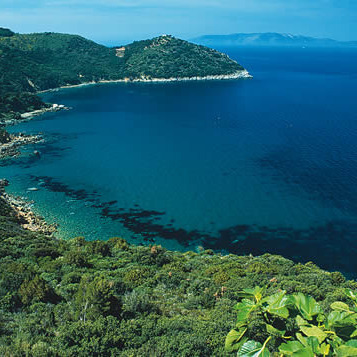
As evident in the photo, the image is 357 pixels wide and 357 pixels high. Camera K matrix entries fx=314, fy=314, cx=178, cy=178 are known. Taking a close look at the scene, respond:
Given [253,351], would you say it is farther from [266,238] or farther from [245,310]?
[266,238]

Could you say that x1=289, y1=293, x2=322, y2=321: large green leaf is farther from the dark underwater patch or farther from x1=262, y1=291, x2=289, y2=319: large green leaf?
the dark underwater patch

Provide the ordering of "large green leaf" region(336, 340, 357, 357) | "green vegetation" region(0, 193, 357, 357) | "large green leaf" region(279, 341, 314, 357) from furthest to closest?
"green vegetation" region(0, 193, 357, 357), "large green leaf" region(279, 341, 314, 357), "large green leaf" region(336, 340, 357, 357)

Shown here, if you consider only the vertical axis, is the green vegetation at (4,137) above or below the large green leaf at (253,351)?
below

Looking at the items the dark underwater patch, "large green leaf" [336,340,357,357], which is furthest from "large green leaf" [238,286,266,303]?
the dark underwater patch

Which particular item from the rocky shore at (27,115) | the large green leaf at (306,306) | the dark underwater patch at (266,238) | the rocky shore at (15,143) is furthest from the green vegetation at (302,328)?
the rocky shore at (27,115)

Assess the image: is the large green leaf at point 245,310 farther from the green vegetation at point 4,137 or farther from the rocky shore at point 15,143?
the green vegetation at point 4,137

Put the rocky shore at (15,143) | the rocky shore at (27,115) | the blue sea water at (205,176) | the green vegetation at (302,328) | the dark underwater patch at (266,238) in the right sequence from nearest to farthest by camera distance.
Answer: the green vegetation at (302,328)
the dark underwater patch at (266,238)
the blue sea water at (205,176)
the rocky shore at (15,143)
the rocky shore at (27,115)
